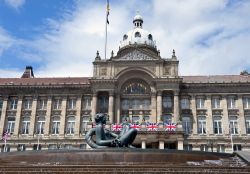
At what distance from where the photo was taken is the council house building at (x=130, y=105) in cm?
5322

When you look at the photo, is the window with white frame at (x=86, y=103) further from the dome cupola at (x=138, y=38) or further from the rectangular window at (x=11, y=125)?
the dome cupola at (x=138, y=38)

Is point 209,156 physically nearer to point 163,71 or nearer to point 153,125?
point 153,125

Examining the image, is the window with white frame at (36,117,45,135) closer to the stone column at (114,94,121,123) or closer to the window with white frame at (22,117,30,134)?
the window with white frame at (22,117,30,134)

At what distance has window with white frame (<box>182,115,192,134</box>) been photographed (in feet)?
175

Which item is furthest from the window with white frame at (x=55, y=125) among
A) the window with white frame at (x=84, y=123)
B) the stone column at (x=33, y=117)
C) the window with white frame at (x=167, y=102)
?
the window with white frame at (x=167, y=102)

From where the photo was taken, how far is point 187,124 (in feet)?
177

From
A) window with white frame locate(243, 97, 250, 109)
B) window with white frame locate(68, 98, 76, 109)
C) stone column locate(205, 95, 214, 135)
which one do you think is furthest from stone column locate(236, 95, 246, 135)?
window with white frame locate(68, 98, 76, 109)

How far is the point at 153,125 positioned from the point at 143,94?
796 centimetres

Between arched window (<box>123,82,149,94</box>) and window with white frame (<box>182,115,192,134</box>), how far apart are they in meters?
7.80

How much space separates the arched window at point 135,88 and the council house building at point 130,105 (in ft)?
0.56

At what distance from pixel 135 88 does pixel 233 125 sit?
1729cm

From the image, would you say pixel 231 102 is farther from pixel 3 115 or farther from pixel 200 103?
pixel 3 115

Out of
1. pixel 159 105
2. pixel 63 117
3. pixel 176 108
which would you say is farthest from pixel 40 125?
pixel 176 108

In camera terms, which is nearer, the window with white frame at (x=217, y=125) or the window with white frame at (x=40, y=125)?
the window with white frame at (x=217, y=125)
